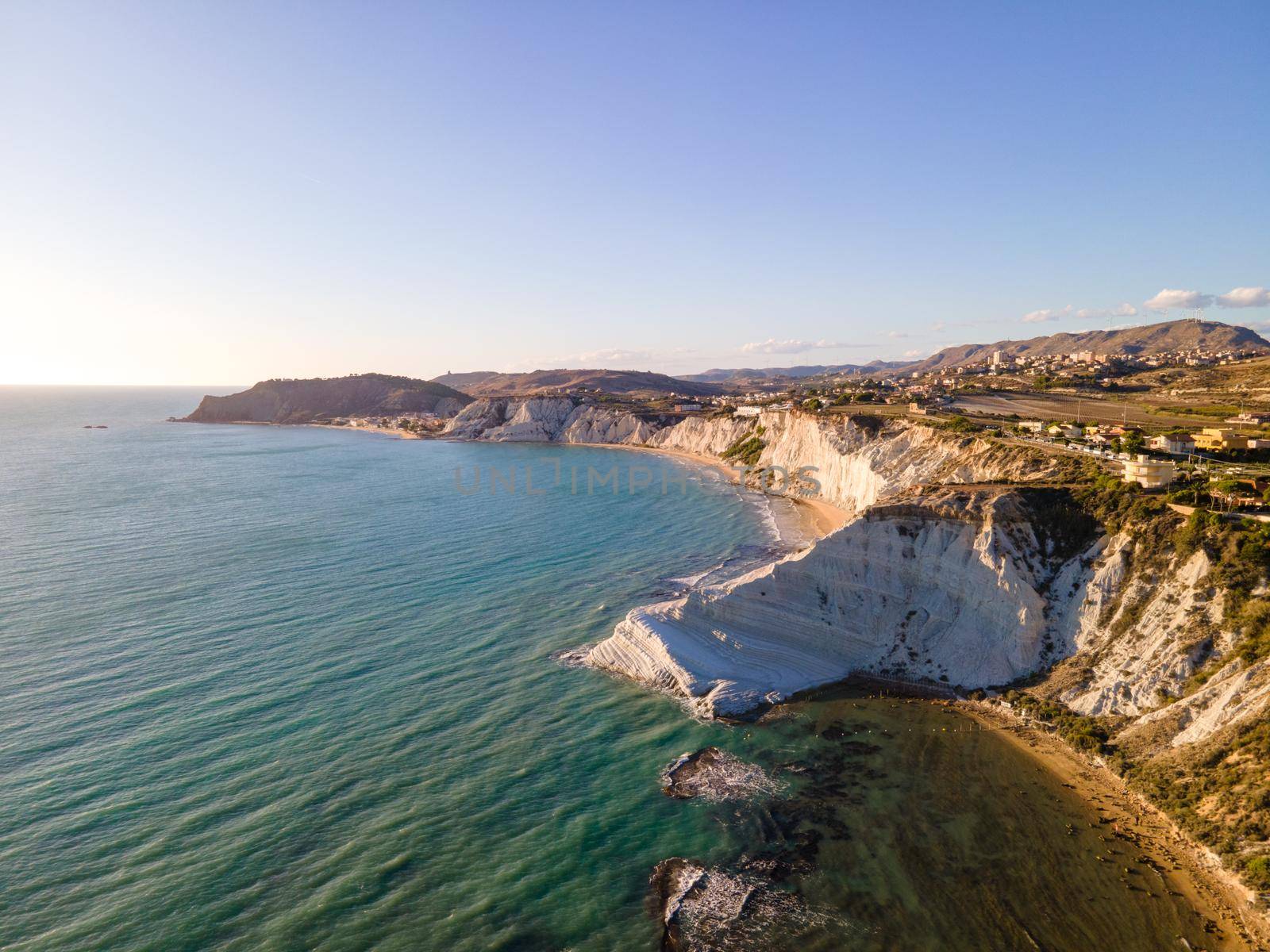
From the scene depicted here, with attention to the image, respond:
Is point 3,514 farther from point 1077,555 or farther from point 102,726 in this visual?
point 1077,555

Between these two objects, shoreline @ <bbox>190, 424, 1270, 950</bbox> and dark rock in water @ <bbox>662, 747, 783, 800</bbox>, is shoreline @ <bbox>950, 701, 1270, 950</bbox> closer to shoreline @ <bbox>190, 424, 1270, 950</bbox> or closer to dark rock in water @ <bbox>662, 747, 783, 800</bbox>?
shoreline @ <bbox>190, 424, 1270, 950</bbox>

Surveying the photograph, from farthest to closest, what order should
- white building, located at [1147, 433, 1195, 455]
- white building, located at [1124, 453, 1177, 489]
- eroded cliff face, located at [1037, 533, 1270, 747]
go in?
white building, located at [1147, 433, 1195, 455] → white building, located at [1124, 453, 1177, 489] → eroded cliff face, located at [1037, 533, 1270, 747]

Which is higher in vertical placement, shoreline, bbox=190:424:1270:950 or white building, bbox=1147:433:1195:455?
white building, bbox=1147:433:1195:455

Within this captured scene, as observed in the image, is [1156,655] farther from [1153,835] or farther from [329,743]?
[329,743]

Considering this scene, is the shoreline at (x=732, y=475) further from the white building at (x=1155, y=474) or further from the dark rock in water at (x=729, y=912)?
the dark rock in water at (x=729, y=912)

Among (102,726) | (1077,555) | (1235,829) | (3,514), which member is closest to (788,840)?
(1235,829)

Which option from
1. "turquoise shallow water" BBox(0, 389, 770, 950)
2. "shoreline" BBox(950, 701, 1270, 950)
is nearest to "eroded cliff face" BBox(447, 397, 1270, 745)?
"shoreline" BBox(950, 701, 1270, 950)

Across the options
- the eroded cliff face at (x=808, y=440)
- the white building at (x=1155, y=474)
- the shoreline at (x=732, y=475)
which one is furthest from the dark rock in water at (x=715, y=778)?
the eroded cliff face at (x=808, y=440)
